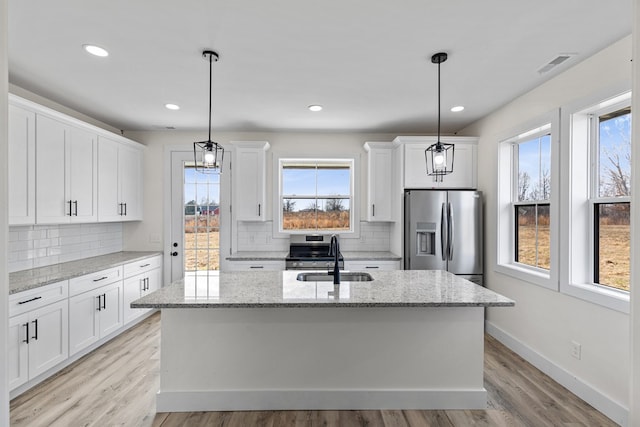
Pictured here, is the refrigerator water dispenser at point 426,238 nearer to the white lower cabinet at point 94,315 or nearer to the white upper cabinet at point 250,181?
the white upper cabinet at point 250,181

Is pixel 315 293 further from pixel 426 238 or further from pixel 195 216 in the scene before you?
pixel 195 216

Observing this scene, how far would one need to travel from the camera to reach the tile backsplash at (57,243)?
3.18 m


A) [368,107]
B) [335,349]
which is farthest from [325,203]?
[335,349]

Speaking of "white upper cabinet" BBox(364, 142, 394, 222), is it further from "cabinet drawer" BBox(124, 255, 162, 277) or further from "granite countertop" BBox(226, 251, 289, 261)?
"cabinet drawer" BBox(124, 255, 162, 277)

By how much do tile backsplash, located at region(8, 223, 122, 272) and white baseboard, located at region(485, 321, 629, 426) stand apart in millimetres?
4734

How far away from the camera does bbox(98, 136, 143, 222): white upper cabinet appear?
3908 mm

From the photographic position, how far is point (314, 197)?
16.3 feet

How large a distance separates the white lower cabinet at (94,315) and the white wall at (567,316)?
167 inches

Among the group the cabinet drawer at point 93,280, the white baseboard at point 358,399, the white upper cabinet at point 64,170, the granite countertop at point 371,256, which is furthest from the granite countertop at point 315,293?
the white upper cabinet at point 64,170

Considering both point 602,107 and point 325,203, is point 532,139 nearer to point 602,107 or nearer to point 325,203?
point 602,107

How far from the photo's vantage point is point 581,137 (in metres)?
2.70

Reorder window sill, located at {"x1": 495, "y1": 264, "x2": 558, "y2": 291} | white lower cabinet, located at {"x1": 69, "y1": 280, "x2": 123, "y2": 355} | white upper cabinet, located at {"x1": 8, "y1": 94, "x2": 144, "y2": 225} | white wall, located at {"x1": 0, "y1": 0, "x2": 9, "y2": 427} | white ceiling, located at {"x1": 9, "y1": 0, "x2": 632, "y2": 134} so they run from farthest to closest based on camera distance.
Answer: white lower cabinet, located at {"x1": 69, "y1": 280, "x2": 123, "y2": 355}, window sill, located at {"x1": 495, "y1": 264, "x2": 558, "y2": 291}, white upper cabinet, located at {"x1": 8, "y1": 94, "x2": 144, "y2": 225}, white ceiling, located at {"x1": 9, "y1": 0, "x2": 632, "y2": 134}, white wall, located at {"x1": 0, "y1": 0, "x2": 9, "y2": 427}

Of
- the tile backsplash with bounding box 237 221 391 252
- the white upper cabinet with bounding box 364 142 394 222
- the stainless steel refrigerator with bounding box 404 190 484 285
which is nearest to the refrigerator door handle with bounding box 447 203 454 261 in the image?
the stainless steel refrigerator with bounding box 404 190 484 285

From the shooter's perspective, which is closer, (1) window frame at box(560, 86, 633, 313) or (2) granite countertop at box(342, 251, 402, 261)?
(1) window frame at box(560, 86, 633, 313)
